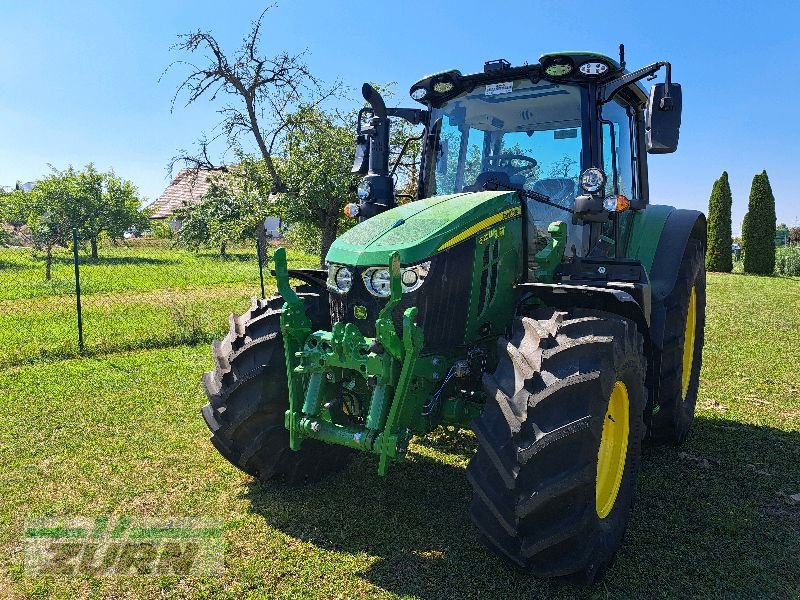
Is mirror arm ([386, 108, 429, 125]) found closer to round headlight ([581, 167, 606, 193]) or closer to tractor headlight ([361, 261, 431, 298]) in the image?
round headlight ([581, 167, 606, 193])

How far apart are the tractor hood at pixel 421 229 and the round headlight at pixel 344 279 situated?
5 cm

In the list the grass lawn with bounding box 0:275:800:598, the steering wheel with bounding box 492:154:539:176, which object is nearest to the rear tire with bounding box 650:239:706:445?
the grass lawn with bounding box 0:275:800:598

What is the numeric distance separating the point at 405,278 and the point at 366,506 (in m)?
1.58

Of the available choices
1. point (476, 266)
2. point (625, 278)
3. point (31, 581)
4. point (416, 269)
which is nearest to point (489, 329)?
point (476, 266)

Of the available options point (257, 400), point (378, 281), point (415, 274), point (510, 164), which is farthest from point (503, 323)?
point (257, 400)

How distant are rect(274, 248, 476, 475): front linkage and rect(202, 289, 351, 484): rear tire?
37 cm

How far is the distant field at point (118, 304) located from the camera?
31.4 feet

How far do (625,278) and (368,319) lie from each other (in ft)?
5.64

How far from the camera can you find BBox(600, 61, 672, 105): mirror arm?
4012mm

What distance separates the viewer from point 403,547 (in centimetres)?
371

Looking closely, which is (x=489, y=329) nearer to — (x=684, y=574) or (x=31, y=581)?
(x=684, y=574)

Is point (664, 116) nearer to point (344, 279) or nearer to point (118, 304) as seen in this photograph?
point (344, 279)

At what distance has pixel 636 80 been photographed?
4.25 meters

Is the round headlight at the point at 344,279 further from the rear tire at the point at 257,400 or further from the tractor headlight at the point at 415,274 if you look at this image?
the rear tire at the point at 257,400
